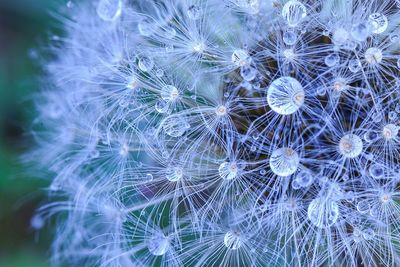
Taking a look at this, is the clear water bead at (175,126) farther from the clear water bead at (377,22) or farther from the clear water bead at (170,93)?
the clear water bead at (377,22)

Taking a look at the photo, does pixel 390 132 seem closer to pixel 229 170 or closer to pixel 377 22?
pixel 377 22

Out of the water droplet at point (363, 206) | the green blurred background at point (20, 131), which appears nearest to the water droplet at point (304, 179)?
the water droplet at point (363, 206)

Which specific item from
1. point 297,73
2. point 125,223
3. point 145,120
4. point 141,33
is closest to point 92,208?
point 125,223

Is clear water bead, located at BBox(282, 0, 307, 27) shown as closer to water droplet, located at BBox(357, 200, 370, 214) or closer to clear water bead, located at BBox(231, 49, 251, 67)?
clear water bead, located at BBox(231, 49, 251, 67)

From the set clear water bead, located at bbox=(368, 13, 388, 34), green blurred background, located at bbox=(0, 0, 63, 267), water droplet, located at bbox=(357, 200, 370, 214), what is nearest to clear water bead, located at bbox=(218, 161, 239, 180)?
water droplet, located at bbox=(357, 200, 370, 214)

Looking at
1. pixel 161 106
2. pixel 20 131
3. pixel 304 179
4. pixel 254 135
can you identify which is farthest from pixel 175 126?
pixel 20 131

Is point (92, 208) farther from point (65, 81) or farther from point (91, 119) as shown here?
point (65, 81)
